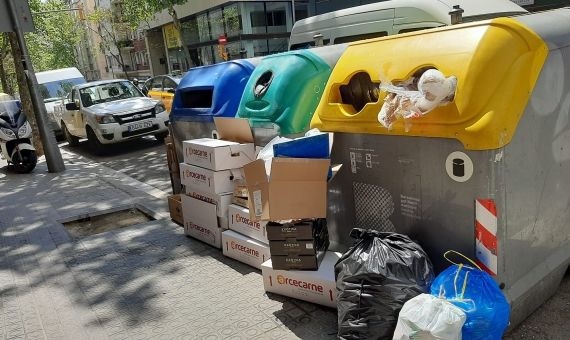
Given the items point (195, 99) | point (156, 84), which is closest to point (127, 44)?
point (156, 84)

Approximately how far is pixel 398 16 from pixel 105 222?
423cm

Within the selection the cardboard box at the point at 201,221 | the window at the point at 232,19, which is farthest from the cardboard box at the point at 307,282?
the window at the point at 232,19

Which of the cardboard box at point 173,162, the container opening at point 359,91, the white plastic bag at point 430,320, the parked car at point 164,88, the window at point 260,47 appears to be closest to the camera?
the white plastic bag at point 430,320

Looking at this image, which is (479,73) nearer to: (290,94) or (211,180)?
(290,94)

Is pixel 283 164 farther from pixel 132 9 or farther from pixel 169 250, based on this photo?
pixel 132 9

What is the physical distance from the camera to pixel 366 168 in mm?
2924

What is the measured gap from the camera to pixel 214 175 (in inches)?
154

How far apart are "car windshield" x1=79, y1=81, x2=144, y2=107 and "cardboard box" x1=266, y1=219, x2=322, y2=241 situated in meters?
8.98

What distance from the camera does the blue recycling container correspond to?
467 centimetres

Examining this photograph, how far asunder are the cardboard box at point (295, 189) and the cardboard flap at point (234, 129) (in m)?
1.16

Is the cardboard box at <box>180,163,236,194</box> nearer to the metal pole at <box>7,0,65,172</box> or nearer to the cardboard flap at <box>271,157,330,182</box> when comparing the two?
the cardboard flap at <box>271,157,330,182</box>

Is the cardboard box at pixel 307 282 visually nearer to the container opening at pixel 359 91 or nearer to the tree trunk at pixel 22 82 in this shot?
the container opening at pixel 359 91

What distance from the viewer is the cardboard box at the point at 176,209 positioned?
4917 millimetres

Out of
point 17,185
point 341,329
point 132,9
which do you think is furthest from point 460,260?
point 132,9
